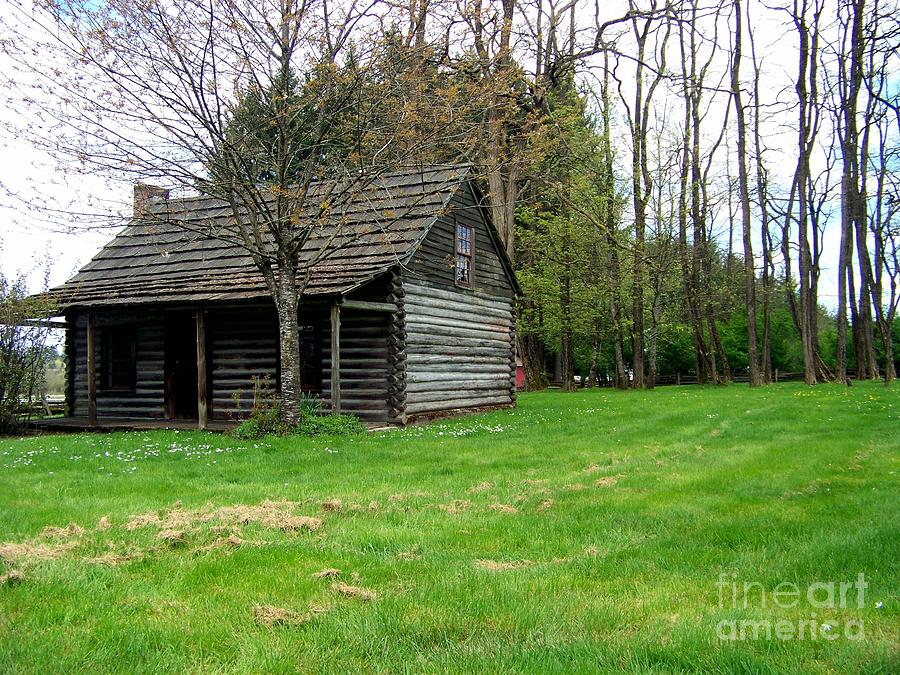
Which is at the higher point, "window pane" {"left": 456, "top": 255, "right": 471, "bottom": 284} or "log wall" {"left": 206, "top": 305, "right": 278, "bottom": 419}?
"window pane" {"left": 456, "top": 255, "right": 471, "bottom": 284}

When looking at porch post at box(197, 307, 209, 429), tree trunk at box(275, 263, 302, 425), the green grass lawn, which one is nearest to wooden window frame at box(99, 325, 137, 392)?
porch post at box(197, 307, 209, 429)

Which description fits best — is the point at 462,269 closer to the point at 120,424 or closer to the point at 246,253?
the point at 246,253

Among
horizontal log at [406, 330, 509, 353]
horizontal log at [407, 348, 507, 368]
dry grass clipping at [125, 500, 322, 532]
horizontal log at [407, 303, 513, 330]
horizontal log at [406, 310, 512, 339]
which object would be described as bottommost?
dry grass clipping at [125, 500, 322, 532]

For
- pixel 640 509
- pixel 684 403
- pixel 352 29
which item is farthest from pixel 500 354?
pixel 640 509

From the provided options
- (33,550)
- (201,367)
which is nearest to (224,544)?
(33,550)

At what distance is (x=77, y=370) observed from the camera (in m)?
22.3

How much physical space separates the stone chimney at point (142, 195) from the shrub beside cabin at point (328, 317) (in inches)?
2.4

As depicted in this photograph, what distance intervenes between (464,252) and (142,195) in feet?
31.2

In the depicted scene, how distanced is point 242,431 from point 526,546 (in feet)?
32.8

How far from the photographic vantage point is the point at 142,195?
573 inches

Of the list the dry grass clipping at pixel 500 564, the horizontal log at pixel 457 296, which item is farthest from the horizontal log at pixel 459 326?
the dry grass clipping at pixel 500 564

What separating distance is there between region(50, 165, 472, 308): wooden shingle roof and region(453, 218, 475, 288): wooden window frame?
1386 millimetres

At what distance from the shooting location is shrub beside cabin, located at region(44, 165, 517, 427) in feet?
57.0

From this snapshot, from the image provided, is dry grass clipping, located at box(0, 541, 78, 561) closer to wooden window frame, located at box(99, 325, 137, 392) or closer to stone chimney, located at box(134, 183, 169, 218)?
stone chimney, located at box(134, 183, 169, 218)
